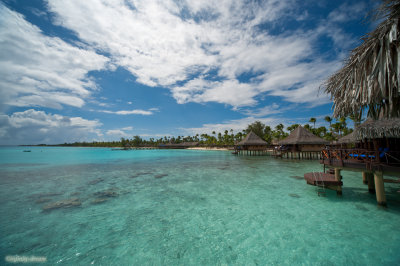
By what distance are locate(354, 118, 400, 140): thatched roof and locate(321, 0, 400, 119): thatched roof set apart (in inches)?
152

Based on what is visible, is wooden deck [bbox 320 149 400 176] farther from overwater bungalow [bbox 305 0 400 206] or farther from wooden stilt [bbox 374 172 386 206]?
wooden stilt [bbox 374 172 386 206]

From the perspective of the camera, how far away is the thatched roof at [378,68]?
2928 millimetres

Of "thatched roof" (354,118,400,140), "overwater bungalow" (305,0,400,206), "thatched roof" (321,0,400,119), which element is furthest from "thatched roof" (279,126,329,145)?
"thatched roof" (321,0,400,119)

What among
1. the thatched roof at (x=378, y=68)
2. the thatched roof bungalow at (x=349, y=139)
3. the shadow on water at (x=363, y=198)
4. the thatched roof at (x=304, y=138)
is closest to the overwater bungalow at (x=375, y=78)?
the thatched roof at (x=378, y=68)

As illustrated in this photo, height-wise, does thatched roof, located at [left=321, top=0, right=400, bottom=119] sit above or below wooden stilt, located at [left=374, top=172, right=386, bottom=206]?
above

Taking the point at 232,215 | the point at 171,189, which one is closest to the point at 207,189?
the point at 171,189

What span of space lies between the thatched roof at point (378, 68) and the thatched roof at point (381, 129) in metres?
3.86

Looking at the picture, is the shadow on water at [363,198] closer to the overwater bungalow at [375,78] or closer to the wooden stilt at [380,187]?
the wooden stilt at [380,187]

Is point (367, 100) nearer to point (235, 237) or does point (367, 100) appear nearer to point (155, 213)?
point (235, 237)

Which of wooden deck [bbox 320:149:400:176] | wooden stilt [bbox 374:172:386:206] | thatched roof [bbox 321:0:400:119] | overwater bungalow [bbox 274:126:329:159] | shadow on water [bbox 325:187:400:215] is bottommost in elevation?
shadow on water [bbox 325:187:400:215]

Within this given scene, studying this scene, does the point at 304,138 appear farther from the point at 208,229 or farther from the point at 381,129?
the point at 208,229

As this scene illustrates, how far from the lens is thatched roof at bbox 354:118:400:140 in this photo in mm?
6746

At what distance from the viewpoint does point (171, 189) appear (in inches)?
330

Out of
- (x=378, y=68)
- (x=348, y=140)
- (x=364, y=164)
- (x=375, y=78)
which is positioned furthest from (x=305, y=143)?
(x=378, y=68)
